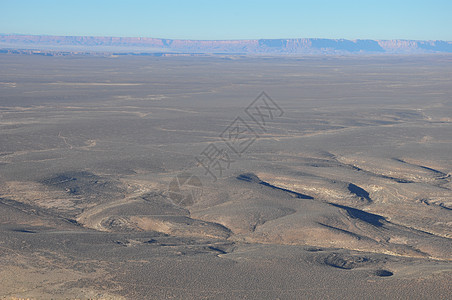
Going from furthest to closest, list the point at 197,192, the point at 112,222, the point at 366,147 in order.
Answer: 1. the point at 366,147
2. the point at 197,192
3. the point at 112,222

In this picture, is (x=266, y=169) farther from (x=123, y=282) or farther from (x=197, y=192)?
(x=123, y=282)

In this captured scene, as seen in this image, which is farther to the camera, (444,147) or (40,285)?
(444,147)

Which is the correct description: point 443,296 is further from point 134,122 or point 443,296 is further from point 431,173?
point 134,122

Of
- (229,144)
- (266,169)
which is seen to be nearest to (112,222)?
(266,169)

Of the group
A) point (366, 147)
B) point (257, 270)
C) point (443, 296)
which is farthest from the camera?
point (366, 147)

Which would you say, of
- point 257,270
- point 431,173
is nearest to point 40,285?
point 257,270

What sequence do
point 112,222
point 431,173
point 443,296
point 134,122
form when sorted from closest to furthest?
point 443,296
point 112,222
point 431,173
point 134,122
